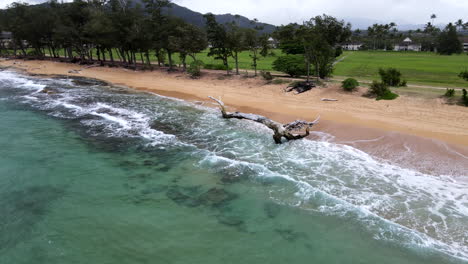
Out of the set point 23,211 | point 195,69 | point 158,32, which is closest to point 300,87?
point 195,69

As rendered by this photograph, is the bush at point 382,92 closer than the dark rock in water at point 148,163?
No

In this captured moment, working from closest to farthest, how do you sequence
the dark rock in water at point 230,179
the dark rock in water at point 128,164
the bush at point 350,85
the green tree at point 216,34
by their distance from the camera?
1. the dark rock in water at point 230,179
2. the dark rock in water at point 128,164
3. the bush at point 350,85
4. the green tree at point 216,34

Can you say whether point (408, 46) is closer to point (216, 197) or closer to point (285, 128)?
point (285, 128)

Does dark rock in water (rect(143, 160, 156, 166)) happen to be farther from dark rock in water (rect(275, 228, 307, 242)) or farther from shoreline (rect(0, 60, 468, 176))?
shoreline (rect(0, 60, 468, 176))

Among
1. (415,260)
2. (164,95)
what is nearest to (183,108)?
(164,95)

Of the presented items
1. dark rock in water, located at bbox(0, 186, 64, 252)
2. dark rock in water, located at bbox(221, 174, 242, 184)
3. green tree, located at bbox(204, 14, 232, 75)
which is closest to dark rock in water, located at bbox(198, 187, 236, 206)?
dark rock in water, located at bbox(221, 174, 242, 184)

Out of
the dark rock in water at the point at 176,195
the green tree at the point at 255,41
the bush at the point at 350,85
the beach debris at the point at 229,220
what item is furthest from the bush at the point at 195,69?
the beach debris at the point at 229,220

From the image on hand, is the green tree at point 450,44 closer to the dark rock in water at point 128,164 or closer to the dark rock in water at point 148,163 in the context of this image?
the dark rock in water at point 148,163

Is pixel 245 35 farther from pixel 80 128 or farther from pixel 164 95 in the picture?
pixel 80 128
